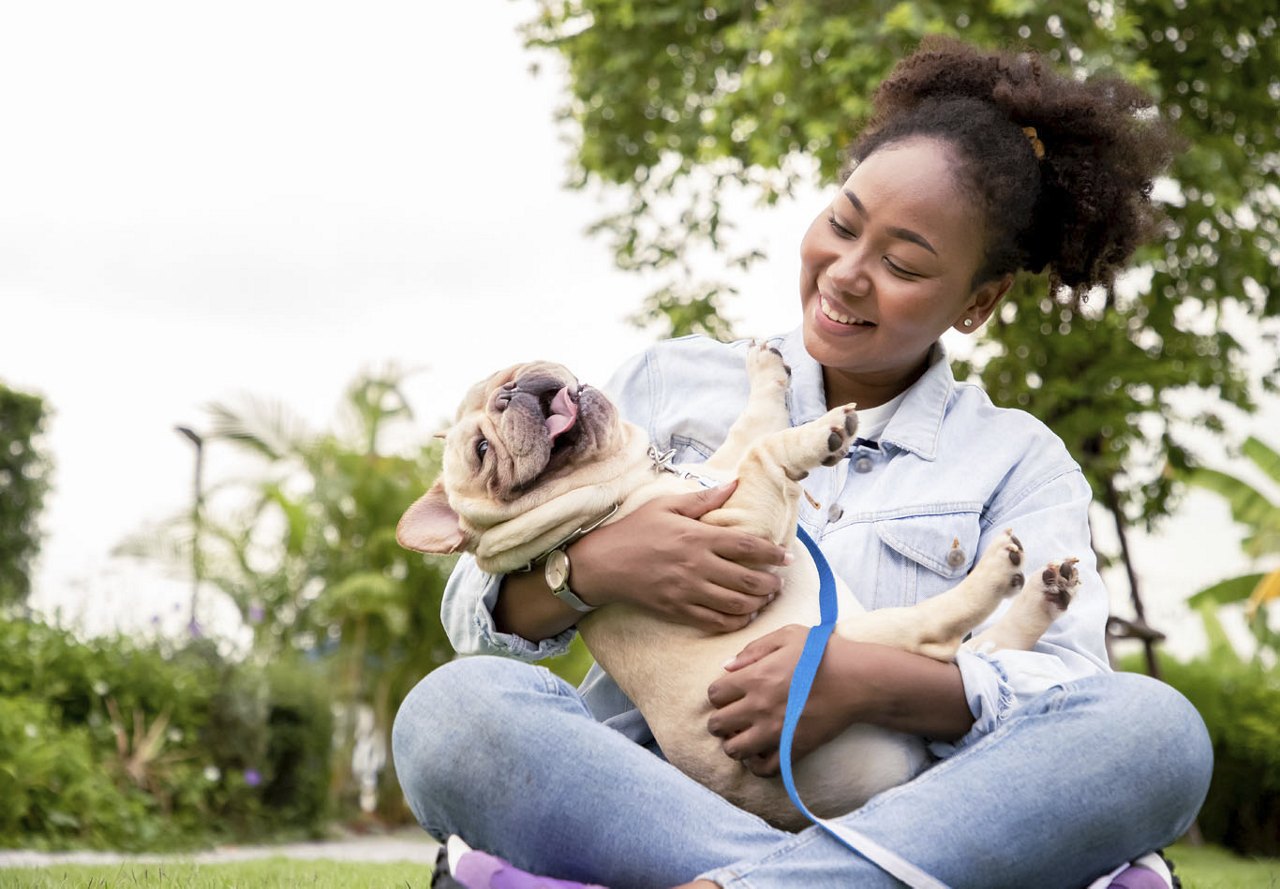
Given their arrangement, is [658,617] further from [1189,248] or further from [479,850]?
[1189,248]

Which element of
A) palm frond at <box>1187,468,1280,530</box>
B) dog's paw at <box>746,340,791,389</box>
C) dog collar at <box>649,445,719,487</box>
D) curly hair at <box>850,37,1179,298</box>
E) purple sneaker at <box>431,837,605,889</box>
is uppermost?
curly hair at <box>850,37,1179,298</box>

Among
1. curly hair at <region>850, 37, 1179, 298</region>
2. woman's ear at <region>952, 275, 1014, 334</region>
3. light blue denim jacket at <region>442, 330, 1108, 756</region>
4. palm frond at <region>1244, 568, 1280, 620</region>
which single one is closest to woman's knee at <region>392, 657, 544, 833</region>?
light blue denim jacket at <region>442, 330, 1108, 756</region>

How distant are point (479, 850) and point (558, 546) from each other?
0.61 m

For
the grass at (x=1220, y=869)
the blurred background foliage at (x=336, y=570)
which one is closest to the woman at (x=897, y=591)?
the grass at (x=1220, y=869)

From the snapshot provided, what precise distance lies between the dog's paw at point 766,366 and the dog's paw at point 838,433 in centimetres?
54

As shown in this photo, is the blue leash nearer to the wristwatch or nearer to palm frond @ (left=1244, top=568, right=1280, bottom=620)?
the wristwatch

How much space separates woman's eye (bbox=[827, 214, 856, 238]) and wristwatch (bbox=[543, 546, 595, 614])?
3.28 feet

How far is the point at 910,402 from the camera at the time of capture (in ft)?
10.4

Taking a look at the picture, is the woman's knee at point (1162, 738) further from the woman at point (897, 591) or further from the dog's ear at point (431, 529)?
the dog's ear at point (431, 529)

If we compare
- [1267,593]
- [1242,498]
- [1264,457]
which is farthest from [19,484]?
[1264,457]

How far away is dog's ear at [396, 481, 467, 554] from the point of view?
2.75 meters

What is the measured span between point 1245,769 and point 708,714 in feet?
30.2

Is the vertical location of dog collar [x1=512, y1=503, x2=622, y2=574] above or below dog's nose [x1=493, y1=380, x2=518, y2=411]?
below

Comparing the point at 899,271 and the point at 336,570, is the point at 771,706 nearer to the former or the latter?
the point at 899,271
